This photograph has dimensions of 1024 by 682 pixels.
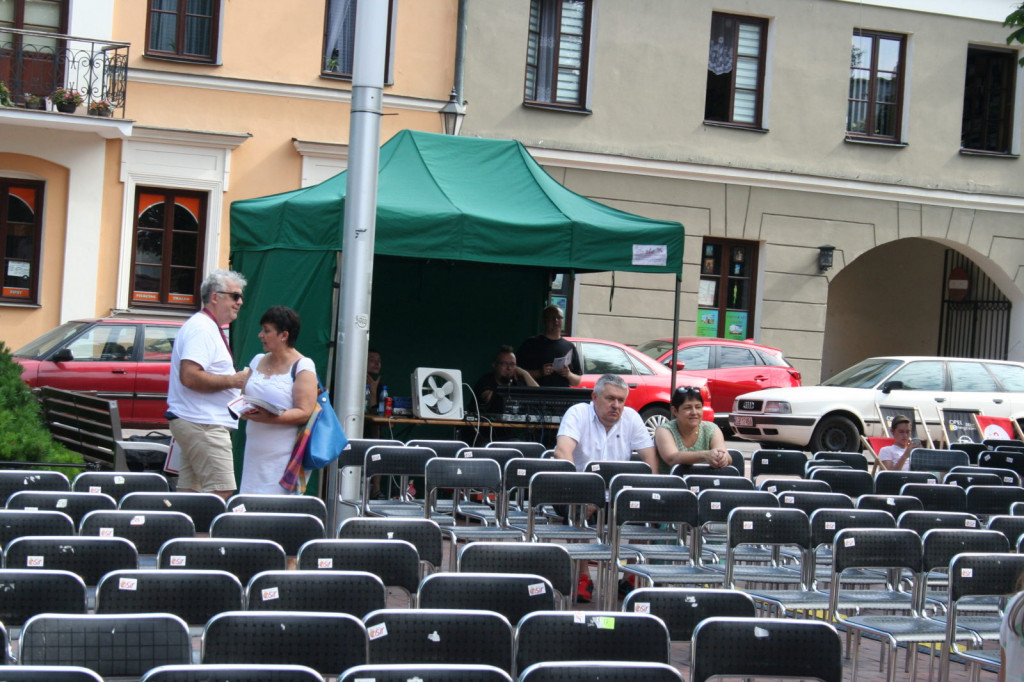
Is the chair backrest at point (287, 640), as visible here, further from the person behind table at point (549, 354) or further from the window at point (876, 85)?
the window at point (876, 85)

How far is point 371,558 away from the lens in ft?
17.6

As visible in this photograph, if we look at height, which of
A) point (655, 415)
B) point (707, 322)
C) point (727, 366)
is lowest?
point (655, 415)

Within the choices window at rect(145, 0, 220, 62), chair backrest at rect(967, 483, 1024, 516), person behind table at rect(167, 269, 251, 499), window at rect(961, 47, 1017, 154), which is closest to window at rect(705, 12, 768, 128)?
window at rect(961, 47, 1017, 154)

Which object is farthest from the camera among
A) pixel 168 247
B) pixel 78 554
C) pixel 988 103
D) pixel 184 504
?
pixel 988 103

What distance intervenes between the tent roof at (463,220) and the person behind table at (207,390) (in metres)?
2.41

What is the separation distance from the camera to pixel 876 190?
2109 cm

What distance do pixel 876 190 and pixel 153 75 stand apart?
451 inches

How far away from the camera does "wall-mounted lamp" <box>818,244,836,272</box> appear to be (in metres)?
20.7

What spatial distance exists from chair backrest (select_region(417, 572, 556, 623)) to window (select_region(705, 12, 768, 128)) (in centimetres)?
1647

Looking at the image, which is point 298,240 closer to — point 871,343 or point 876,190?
point 876,190

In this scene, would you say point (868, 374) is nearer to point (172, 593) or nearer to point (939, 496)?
point (939, 496)

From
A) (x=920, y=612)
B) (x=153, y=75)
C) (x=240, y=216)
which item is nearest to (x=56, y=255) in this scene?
(x=153, y=75)

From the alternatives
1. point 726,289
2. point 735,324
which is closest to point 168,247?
point 726,289

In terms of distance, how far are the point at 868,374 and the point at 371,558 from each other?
1239 centimetres
